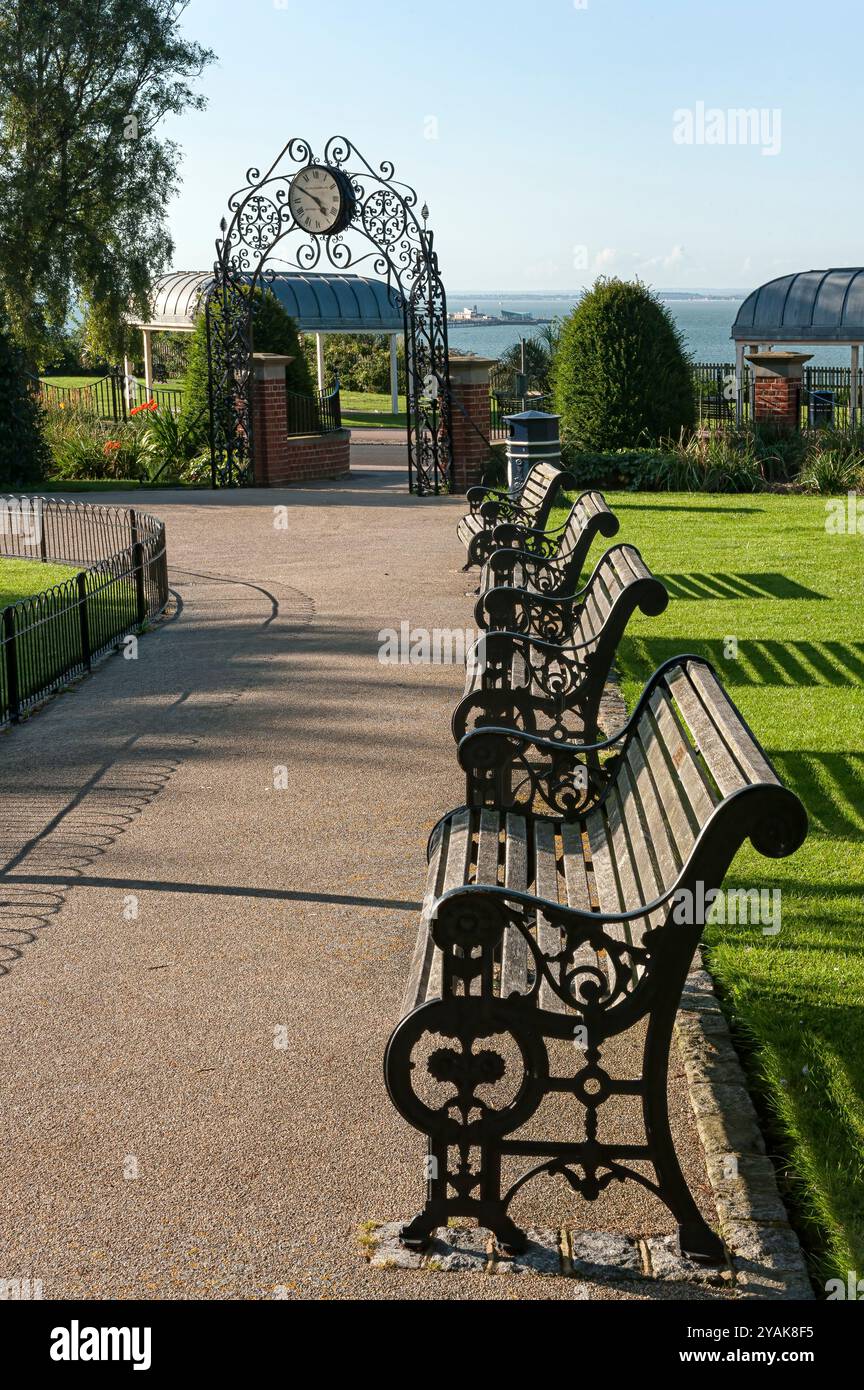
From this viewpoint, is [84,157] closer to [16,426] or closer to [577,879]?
[16,426]

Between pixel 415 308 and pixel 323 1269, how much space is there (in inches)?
737

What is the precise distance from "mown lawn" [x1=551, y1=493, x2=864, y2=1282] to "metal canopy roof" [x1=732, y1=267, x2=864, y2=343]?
20036 millimetres

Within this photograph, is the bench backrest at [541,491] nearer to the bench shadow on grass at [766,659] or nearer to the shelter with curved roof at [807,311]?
the bench shadow on grass at [766,659]

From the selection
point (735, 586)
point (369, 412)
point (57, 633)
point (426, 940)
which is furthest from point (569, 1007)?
point (369, 412)

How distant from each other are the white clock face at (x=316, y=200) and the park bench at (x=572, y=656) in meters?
14.3

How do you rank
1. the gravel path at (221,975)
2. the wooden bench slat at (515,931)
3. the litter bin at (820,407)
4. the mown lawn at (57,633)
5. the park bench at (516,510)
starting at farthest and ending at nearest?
the litter bin at (820,407)
the park bench at (516,510)
the mown lawn at (57,633)
the wooden bench slat at (515,931)
the gravel path at (221,975)

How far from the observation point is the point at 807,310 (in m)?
34.2

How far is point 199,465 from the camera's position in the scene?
22672 mm

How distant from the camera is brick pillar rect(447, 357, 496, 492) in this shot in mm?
21172

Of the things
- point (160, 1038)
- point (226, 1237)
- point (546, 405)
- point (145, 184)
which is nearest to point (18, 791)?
point (160, 1038)

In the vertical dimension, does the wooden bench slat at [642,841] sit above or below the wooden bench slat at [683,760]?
below

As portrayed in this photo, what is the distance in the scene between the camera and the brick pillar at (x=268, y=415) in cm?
2138

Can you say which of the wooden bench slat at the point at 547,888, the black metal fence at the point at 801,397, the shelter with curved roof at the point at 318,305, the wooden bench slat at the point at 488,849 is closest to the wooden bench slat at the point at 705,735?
the wooden bench slat at the point at 547,888

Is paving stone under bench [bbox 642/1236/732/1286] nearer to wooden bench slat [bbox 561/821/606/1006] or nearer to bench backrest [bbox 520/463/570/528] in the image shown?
wooden bench slat [bbox 561/821/606/1006]
